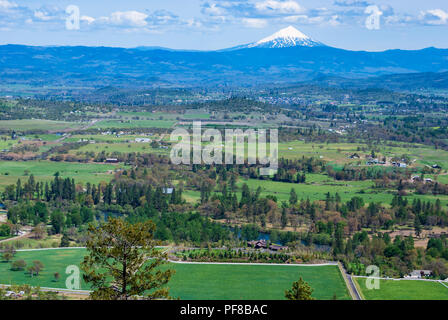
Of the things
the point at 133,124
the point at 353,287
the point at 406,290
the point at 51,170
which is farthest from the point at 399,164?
the point at 133,124

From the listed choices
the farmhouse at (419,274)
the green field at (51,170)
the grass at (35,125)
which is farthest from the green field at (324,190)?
the grass at (35,125)

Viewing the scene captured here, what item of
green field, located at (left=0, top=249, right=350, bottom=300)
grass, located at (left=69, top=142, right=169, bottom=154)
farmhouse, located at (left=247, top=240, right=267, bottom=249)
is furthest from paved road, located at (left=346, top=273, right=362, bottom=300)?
grass, located at (left=69, top=142, right=169, bottom=154)

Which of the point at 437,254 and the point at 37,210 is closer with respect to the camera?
the point at 437,254

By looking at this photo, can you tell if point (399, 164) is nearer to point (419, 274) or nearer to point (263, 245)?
point (263, 245)

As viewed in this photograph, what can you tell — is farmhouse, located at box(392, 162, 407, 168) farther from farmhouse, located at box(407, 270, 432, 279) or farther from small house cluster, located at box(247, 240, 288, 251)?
farmhouse, located at box(407, 270, 432, 279)

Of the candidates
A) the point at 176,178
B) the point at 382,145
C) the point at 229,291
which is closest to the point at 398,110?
the point at 382,145

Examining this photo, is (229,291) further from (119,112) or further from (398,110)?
(398,110)
